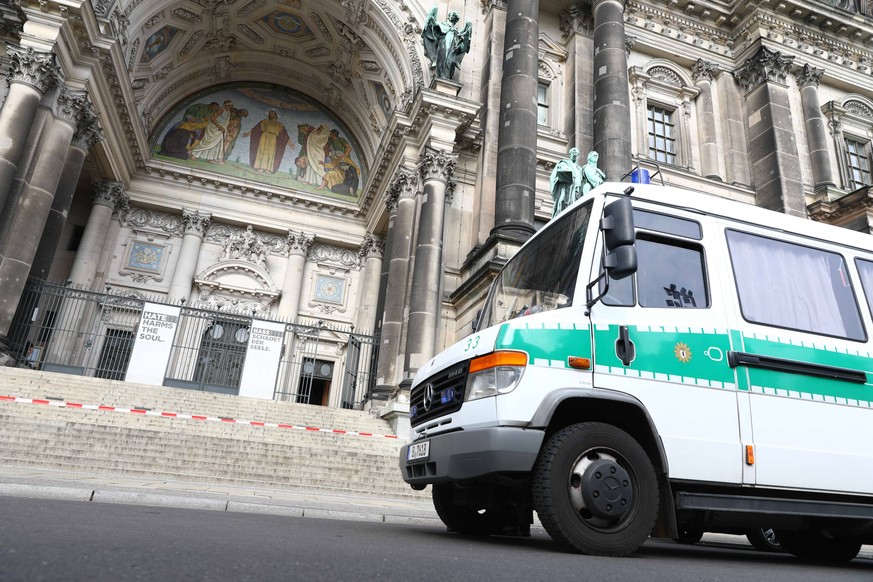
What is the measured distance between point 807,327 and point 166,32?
20.7 meters

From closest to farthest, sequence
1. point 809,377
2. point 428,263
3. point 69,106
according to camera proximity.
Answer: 1. point 809,377
2. point 69,106
3. point 428,263

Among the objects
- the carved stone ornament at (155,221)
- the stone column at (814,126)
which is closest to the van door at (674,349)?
the carved stone ornament at (155,221)

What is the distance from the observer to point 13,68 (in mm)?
13477

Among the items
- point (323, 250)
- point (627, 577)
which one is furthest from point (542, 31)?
point (627, 577)

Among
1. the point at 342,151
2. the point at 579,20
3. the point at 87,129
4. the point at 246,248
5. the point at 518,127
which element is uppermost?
the point at 579,20

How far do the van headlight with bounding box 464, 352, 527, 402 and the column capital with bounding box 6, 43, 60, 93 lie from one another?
1445 cm

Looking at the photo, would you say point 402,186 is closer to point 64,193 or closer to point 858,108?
point 64,193

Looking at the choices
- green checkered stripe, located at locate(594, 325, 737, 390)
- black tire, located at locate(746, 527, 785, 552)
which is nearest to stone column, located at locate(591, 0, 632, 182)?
black tire, located at locate(746, 527, 785, 552)

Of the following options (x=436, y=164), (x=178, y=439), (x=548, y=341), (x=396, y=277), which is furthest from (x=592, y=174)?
(x=548, y=341)

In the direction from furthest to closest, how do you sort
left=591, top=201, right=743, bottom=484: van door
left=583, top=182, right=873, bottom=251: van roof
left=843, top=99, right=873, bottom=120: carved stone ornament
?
left=843, top=99, right=873, bottom=120: carved stone ornament, left=583, top=182, right=873, bottom=251: van roof, left=591, top=201, right=743, bottom=484: van door

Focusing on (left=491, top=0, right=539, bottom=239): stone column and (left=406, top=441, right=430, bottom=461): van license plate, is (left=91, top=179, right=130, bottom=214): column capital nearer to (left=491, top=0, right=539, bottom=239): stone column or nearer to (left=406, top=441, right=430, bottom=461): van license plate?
(left=491, top=0, right=539, bottom=239): stone column

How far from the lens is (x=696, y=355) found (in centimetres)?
406

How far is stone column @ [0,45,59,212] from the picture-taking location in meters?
13.0

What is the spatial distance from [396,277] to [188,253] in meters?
8.76
